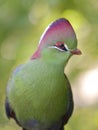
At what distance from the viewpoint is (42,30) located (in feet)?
6.71

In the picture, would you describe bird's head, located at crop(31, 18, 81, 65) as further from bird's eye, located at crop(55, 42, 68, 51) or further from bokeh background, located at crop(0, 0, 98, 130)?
bokeh background, located at crop(0, 0, 98, 130)

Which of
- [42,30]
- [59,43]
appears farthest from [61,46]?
[42,30]

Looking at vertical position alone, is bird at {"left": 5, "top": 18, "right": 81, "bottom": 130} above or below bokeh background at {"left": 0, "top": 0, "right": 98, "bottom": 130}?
above

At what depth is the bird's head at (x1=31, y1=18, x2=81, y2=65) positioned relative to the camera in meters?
0.69

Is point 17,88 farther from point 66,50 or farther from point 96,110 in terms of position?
point 96,110

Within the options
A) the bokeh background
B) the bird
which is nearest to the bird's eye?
the bird

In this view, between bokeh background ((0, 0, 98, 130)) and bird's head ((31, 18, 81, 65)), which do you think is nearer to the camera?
bird's head ((31, 18, 81, 65))

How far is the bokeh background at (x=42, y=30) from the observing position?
2.03m

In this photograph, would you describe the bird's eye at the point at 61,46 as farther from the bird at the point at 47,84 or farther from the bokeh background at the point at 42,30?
the bokeh background at the point at 42,30

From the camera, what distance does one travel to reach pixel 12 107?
77cm

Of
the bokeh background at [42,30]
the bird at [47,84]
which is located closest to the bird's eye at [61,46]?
the bird at [47,84]

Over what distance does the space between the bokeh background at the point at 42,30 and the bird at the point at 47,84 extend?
121 cm

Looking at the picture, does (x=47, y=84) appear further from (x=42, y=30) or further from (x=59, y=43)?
(x=42, y=30)

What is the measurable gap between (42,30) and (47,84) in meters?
1.35
